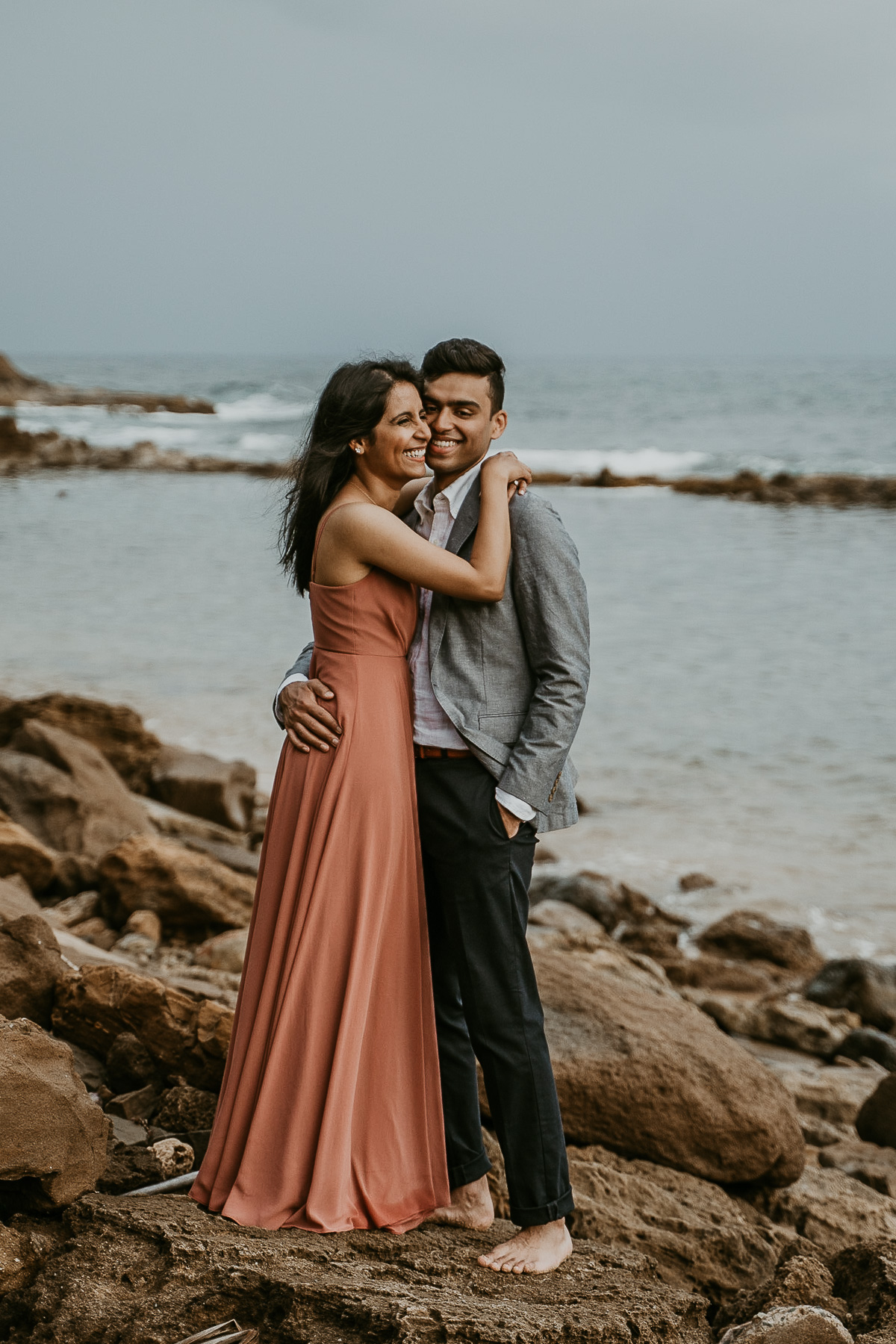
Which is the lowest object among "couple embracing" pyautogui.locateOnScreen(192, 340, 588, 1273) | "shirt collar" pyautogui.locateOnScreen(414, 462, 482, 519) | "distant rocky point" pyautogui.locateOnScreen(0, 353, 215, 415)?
"couple embracing" pyautogui.locateOnScreen(192, 340, 588, 1273)

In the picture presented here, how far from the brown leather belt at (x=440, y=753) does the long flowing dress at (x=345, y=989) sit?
0.08 feet

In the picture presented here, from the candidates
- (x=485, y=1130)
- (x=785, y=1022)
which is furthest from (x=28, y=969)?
(x=785, y=1022)

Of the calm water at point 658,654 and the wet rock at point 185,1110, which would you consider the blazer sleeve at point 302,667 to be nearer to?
the calm water at point 658,654

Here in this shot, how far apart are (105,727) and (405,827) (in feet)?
21.7

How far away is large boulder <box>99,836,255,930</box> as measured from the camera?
20.2ft

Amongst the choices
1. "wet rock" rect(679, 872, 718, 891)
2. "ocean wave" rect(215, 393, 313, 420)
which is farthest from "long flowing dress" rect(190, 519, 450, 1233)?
"ocean wave" rect(215, 393, 313, 420)

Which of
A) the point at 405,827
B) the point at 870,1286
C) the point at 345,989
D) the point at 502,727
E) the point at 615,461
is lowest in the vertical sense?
the point at 870,1286

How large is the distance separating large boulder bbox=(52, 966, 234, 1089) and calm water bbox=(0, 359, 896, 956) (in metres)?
1.39

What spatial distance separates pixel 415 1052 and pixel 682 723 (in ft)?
29.4

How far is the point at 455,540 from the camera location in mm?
3133

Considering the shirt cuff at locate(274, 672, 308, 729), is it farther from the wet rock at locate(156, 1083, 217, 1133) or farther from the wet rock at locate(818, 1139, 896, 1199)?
the wet rock at locate(818, 1139, 896, 1199)

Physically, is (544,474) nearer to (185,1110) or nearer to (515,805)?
(185,1110)

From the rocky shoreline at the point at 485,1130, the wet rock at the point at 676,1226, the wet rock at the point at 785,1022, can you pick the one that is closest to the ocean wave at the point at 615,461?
the rocky shoreline at the point at 485,1130

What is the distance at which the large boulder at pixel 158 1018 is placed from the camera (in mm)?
3752
